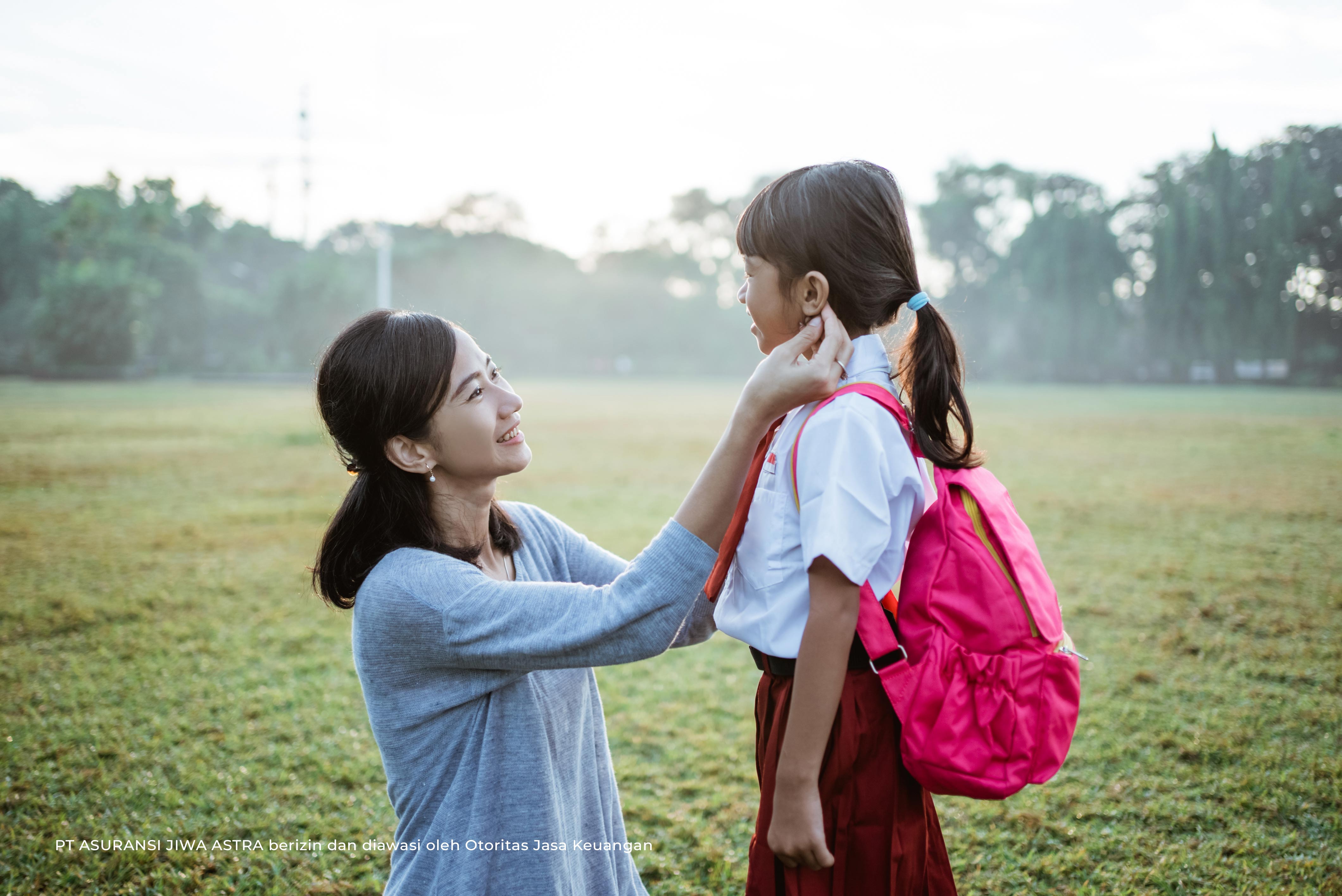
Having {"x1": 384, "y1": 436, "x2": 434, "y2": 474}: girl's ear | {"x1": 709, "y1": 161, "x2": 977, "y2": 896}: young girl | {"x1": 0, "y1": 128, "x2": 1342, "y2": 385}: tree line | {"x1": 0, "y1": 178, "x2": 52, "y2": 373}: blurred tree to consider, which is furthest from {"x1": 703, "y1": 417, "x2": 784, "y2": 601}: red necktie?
{"x1": 0, "y1": 178, "x2": 52, "y2": 373}: blurred tree

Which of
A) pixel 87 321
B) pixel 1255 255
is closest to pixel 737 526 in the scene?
pixel 1255 255

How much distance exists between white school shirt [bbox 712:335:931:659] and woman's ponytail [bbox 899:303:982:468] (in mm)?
54

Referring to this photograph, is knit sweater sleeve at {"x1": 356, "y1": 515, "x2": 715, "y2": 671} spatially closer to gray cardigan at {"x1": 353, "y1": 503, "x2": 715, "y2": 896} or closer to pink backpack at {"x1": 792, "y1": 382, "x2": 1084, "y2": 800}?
gray cardigan at {"x1": 353, "y1": 503, "x2": 715, "y2": 896}

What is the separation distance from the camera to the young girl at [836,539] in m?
1.26

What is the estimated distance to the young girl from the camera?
1.26 m

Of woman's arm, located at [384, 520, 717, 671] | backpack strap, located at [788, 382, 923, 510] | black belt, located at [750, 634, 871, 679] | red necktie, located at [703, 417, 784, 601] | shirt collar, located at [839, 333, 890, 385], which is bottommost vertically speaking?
black belt, located at [750, 634, 871, 679]

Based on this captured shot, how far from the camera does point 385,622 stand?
1.29 m

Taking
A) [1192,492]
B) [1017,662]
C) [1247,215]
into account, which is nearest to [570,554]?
[1017,662]

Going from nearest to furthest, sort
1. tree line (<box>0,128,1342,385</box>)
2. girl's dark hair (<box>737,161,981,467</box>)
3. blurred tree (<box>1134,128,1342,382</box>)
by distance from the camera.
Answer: girl's dark hair (<box>737,161,981,467</box>) < blurred tree (<box>1134,128,1342,382</box>) < tree line (<box>0,128,1342,385</box>)

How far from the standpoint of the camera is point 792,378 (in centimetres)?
124

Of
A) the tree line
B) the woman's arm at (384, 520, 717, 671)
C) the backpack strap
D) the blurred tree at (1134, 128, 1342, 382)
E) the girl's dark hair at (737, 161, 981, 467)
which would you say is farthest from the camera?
the tree line

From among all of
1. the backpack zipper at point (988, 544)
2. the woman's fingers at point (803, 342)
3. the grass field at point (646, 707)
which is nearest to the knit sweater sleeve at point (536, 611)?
the woman's fingers at point (803, 342)

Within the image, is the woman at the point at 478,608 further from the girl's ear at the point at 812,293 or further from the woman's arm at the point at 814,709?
the woman's arm at the point at 814,709

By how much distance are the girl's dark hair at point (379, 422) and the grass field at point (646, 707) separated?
5.34ft
